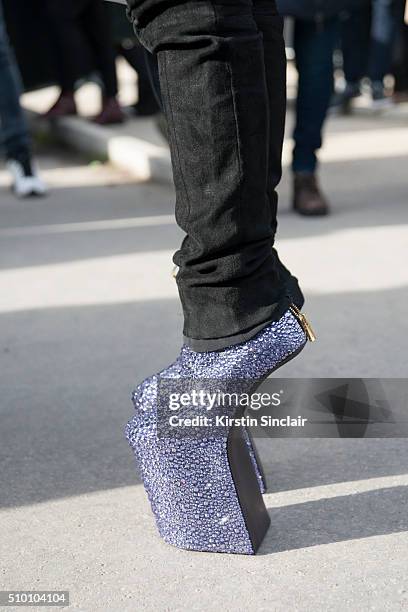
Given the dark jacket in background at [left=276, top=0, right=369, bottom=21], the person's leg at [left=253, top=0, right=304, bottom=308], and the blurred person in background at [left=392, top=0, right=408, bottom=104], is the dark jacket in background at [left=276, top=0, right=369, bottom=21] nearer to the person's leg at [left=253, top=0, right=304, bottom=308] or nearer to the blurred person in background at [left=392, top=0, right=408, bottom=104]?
the person's leg at [left=253, top=0, right=304, bottom=308]

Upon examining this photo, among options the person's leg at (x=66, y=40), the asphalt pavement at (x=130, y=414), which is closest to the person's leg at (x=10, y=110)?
the asphalt pavement at (x=130, y=414)

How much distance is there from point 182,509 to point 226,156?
536 millimetres

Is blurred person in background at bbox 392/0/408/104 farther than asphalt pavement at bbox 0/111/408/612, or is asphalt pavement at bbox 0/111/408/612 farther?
blurred person in background at bbox 392/0/408/104

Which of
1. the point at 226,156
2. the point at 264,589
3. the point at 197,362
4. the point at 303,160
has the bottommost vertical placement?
the point at 303,160

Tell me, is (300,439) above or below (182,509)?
below

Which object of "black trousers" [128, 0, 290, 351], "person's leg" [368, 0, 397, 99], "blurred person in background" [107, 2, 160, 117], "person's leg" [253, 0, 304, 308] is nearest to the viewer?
"black trousers" [128, 0, 290, 351]

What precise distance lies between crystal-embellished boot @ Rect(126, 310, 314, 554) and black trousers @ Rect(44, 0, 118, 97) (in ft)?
15.6

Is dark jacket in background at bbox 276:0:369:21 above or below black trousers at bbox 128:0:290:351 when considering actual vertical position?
below

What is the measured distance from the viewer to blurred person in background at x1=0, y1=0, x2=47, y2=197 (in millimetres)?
4340

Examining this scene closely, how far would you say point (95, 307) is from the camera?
2824mm

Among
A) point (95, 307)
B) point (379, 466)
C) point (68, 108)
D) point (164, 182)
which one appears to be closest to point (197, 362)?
point (379, 466)

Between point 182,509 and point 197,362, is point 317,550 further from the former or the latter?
point 197,362

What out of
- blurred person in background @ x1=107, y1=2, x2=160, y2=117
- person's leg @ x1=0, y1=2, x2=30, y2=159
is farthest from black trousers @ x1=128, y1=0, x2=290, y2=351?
blurred person in background @ x1=107, y1=2, x2=160, y2=117

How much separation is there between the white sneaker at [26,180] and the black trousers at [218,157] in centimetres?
298
